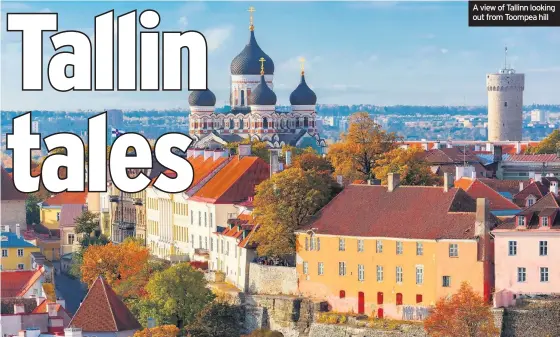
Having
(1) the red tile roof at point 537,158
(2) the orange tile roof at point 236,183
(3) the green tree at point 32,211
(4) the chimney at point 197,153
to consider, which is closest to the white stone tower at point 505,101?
(3) the green tree at point 32,211

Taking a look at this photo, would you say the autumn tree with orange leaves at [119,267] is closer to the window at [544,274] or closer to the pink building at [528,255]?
the pink building at [528,255]

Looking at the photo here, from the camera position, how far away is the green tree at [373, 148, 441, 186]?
72.6 m

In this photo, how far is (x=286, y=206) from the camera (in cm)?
6894

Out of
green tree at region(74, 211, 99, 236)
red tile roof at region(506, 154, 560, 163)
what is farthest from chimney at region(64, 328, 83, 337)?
red tile roof at region(506, 154, 560, 163)

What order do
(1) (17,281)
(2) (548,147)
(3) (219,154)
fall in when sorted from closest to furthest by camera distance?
(1) (17,281), (3) (219,154), (2) (548,147)

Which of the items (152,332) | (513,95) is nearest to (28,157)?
(152,332)

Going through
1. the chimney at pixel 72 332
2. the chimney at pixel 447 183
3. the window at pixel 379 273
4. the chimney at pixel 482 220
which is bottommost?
the chimney at pixel 72 332

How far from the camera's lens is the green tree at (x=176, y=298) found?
6900 centimetres

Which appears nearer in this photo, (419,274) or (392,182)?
(419,274)

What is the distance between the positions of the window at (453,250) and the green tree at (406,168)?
8.95 meters

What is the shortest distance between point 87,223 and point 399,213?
128 ft

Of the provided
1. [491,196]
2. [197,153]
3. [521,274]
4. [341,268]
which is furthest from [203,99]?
[521,274]

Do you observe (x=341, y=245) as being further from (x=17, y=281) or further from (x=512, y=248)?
(x=17, y=281)

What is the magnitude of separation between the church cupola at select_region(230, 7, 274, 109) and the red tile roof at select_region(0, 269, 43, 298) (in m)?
71.7
